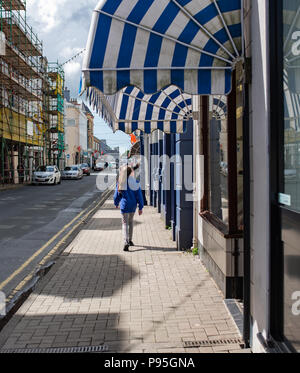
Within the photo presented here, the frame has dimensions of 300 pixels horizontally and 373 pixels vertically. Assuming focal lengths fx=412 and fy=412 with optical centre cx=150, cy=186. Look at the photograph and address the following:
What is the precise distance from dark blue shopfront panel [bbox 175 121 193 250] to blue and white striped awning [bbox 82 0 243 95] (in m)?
4.08

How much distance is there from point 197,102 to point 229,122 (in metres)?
2.20

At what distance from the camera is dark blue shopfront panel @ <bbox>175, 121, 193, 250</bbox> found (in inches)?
320

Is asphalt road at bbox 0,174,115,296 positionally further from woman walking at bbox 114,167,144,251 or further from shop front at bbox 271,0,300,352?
shop front at bbox 271,0,300,352

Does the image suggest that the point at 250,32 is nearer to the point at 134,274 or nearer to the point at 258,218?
the point at 258,218

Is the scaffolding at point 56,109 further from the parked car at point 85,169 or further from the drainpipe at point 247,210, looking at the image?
the drainpipe at point 247,210

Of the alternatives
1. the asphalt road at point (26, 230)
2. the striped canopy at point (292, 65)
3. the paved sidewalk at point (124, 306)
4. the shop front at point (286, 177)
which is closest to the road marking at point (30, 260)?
the asphalt road at point (26, 230)

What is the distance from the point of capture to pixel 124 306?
5160mm

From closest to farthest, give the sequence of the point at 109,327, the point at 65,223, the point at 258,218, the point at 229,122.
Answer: the point at 258,218, the point at 109,327, the point at 229,122, the point at 65,223

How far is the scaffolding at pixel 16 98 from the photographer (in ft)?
101

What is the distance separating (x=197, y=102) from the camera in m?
7.41

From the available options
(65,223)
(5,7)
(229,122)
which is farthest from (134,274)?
(5,7)

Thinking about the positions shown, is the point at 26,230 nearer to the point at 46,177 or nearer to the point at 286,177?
the point at 286,177

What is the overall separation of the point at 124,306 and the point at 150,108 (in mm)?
4558

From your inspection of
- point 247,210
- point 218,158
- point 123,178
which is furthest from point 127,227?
point 247,210
